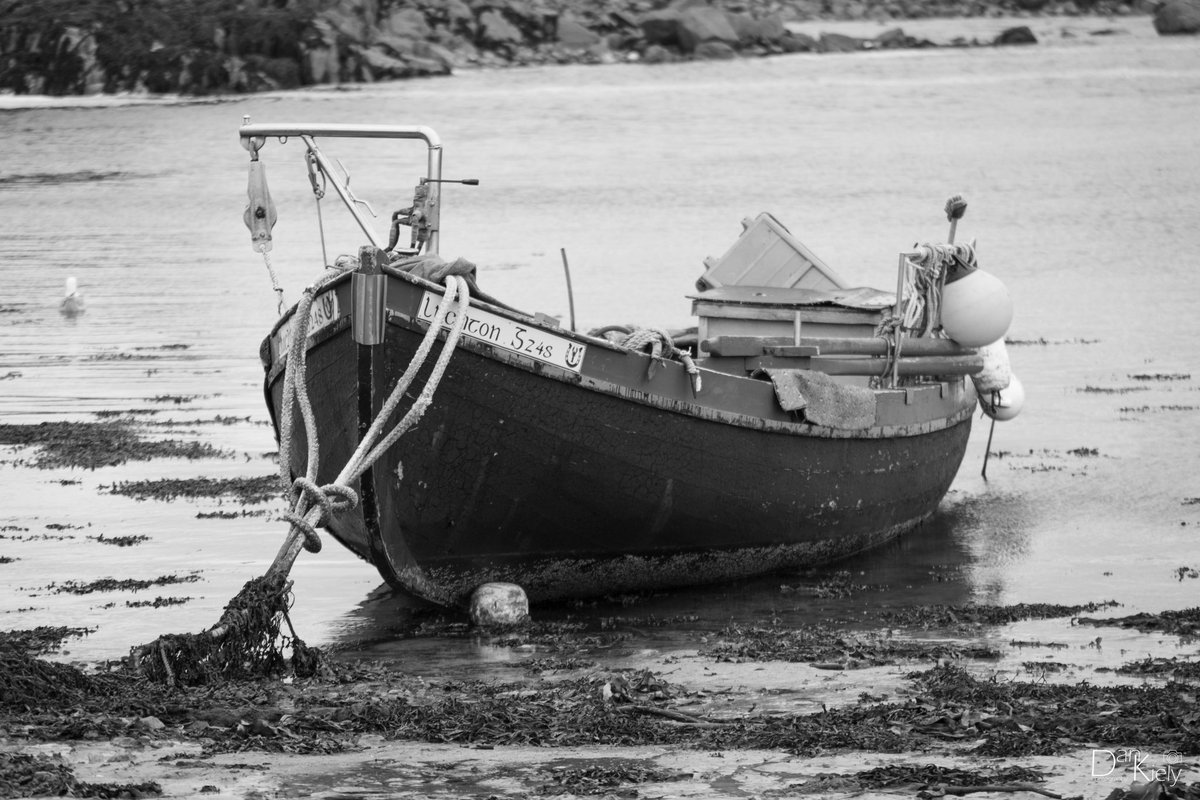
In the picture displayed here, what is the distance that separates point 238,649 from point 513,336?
2.30 meters

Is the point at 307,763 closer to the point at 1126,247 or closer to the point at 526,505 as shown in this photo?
the point at 526,505

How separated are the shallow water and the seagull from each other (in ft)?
0.70

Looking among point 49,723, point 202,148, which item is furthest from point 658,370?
point 202,148

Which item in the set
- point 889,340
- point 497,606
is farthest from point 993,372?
point 497,606

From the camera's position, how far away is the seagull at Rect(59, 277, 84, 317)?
2294 centimetres

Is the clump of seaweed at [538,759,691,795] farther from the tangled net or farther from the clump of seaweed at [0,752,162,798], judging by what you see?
the tangled net

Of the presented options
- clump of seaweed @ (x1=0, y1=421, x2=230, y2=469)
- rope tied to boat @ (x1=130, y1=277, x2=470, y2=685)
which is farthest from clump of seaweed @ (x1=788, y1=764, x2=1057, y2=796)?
clump of seaweed @ (x1=0, y1=421, x2=230, y2=469)

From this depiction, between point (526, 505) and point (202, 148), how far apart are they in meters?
47.8

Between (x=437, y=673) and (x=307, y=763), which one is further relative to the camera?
(x=437, y=673)

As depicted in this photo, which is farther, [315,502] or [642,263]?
[642,263]

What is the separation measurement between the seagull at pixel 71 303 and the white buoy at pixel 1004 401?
43.5ft

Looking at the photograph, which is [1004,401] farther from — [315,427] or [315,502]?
[315,502]

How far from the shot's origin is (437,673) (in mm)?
8773

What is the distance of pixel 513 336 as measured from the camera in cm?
947
